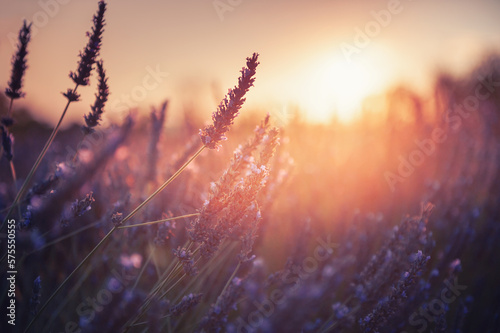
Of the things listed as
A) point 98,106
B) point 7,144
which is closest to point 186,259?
point 98,106

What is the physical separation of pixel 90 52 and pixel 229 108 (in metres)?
0.73

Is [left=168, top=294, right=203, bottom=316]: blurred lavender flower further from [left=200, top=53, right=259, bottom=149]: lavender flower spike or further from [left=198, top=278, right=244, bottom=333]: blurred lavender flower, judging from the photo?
[left=200, top=53, right=259, bottom=149]: lavender flower spike

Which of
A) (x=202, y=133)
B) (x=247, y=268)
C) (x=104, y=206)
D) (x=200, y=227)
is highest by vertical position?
(x=104, y=206)

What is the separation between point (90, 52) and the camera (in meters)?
1.27

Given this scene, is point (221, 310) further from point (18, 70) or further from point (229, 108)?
point (18, 70)

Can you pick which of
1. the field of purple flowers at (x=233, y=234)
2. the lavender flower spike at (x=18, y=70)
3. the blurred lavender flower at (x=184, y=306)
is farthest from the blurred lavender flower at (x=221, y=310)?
the lavender flower spike at (x=18, y=70)

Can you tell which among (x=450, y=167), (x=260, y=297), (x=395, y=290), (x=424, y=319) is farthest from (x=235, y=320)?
(x=450, y=167)

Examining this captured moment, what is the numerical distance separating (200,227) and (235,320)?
3.80 ft

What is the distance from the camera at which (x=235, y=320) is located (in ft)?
6.32

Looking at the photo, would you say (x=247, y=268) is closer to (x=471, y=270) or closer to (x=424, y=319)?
(x=424, y=319)

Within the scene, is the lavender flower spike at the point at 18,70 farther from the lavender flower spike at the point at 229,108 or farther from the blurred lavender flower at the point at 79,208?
the lavender flower spike at the point at 229,108

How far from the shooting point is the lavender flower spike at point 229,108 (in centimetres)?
112

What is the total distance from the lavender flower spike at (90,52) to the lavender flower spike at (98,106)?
0.23 feet

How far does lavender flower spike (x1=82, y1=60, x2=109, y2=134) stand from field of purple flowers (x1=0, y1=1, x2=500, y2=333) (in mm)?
11
